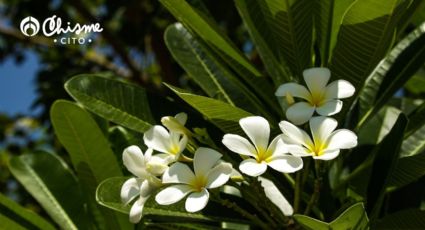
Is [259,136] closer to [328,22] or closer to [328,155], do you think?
Result: [328,155]

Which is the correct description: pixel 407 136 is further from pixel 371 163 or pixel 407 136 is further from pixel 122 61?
pixel 122 61

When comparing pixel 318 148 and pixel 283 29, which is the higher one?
pixel 283 29

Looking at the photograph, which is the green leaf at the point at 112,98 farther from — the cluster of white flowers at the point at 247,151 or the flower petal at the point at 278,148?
the flower petal at the point at 278,148

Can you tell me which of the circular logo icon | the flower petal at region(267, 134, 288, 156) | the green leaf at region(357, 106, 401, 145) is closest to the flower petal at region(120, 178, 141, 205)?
the flower petal at region(267, 134, 288, 156)

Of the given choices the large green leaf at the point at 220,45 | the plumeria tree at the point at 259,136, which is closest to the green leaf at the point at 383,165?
the plumeria tree at the point at 259,136

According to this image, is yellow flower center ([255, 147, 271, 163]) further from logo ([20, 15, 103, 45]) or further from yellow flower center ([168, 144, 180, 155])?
logo ([20, 15, 103, 45])

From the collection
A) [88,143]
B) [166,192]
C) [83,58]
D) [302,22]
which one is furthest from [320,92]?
[83,58]

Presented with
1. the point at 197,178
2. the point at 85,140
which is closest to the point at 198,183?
the point at 197,178
